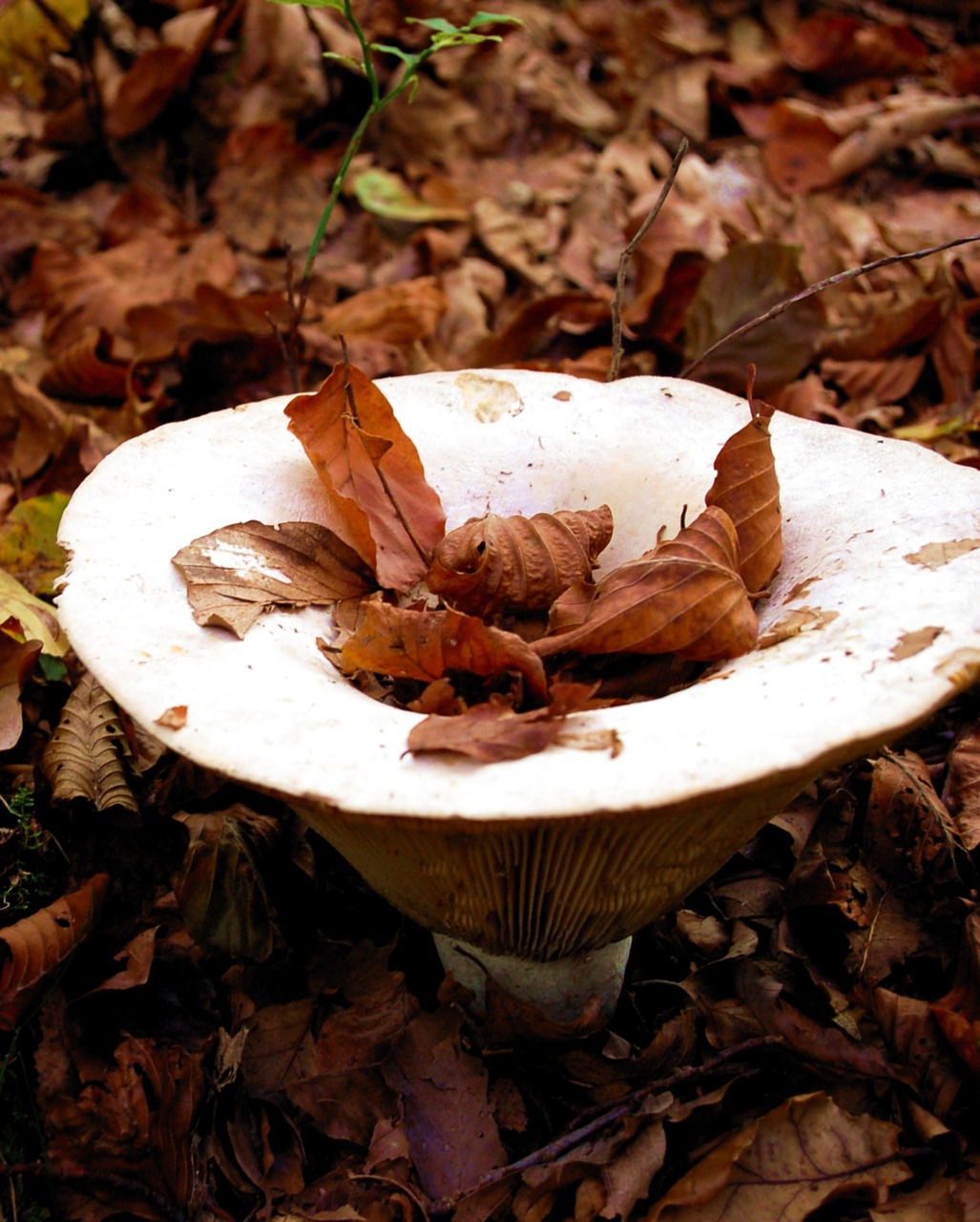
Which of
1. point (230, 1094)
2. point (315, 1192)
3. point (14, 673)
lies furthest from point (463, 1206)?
point (14, 673)

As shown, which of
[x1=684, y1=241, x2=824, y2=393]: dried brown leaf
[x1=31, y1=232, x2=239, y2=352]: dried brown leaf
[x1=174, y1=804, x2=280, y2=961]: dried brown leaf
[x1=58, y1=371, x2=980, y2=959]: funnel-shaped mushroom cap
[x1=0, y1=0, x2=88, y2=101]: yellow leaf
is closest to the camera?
[x1=58, y1=371, x2=980, y2=959]: funnel-shaped mushroom cap

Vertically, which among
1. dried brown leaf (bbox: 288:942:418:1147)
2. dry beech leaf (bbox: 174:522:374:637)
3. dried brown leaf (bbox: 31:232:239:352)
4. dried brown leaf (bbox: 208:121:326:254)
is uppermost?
dry beech leaf (bbox: 174:522:374:637)

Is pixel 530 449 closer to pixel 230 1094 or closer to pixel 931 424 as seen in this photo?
pixel 230 1094

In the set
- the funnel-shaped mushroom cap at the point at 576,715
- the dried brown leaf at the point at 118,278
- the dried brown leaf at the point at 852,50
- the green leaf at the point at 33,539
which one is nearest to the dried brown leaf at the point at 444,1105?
the funnel-shaped mushroom cap at the point at 576,715

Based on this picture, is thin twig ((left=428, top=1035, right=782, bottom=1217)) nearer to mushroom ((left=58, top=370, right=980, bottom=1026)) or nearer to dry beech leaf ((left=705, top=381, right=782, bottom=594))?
mushroom ((left=58, top=370, right=980, bottom=1026))

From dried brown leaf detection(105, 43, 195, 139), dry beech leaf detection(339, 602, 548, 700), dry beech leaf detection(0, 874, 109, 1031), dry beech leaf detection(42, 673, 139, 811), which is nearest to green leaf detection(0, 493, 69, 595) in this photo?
dry beech leaf detection(42, 673, 139, 811)

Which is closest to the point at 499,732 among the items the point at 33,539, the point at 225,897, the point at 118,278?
the point at 225,897
